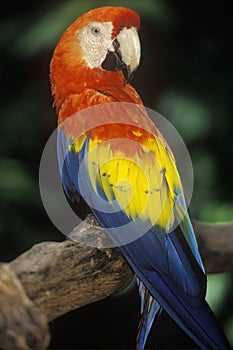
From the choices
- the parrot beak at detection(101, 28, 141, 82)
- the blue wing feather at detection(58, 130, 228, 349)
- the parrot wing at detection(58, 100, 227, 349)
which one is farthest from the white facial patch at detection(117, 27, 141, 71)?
the blue wing feather at detection(58, 130, 228, 349)

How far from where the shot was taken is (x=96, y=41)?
3.71 ft

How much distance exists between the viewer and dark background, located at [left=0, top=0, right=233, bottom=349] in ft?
3.97

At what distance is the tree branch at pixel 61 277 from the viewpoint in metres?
0.89

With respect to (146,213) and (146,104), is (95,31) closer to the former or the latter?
(146,104)

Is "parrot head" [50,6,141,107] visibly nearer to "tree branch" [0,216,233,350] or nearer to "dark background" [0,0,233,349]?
"dark background" [0,0,233,349]

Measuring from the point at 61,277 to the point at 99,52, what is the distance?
1.45 ft

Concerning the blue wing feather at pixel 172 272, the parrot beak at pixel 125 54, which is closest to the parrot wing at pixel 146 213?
the blue wing feather at pixel 172 272

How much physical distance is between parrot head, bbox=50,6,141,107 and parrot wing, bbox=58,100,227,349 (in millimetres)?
90

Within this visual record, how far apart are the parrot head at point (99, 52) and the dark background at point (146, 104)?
5 cm

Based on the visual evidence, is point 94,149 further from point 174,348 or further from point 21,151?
point 174,348

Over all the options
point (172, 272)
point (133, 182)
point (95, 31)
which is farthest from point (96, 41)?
point (172, 272)

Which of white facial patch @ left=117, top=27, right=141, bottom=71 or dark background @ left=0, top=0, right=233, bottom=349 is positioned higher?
white facial patch @ left=117, top=27, right=141, bottom=71

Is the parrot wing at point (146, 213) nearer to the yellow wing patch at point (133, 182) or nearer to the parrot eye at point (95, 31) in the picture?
the yellow wing patch at point (133, 182)

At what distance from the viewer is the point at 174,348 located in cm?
120
